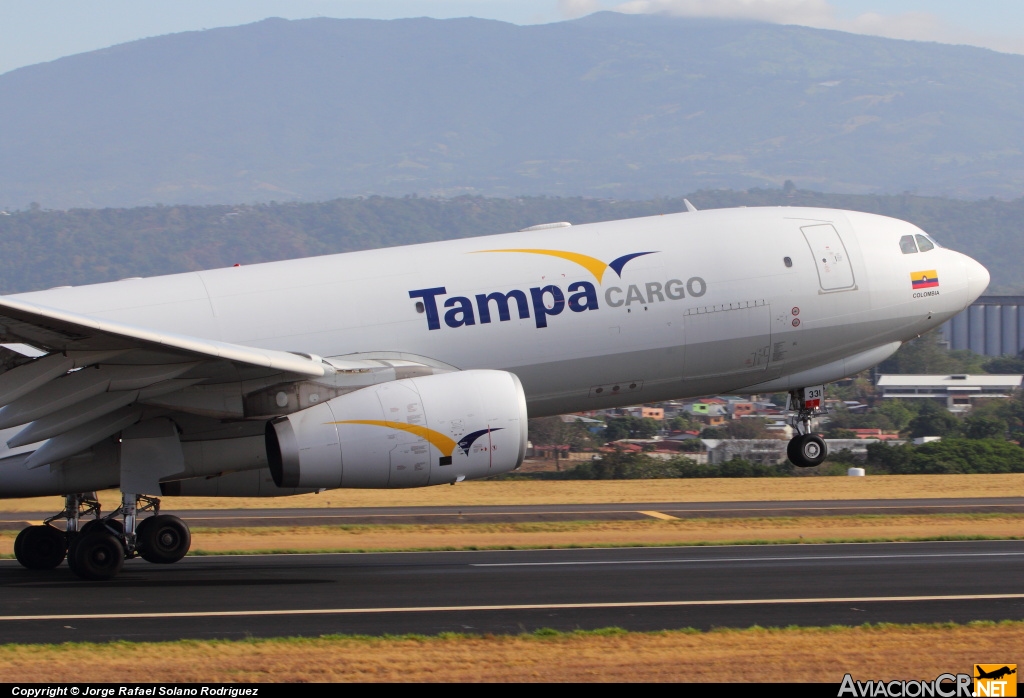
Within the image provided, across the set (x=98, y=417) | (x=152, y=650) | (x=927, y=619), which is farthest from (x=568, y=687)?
(x=98, y=417)

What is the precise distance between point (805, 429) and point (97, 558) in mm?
13220

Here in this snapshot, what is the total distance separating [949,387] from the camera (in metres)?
112

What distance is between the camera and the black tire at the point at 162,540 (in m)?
22.4

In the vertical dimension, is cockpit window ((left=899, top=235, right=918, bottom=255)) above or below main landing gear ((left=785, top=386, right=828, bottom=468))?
above

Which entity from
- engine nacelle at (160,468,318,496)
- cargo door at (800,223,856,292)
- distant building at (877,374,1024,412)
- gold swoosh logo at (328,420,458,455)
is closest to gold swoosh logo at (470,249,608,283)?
cargo door at (800,223,856,292)

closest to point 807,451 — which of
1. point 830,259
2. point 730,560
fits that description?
point 730,560

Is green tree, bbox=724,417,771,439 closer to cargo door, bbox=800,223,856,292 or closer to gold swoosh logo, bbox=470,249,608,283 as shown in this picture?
cargo door, bbox=800,223,856,292

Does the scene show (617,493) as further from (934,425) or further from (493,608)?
(934,425)

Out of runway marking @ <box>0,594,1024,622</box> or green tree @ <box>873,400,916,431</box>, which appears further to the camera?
green tree @ <box>873,400,916,431</box>

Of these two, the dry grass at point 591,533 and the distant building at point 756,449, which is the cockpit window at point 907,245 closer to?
the dry grass at point 591,533

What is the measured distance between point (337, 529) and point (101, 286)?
983 centimetres

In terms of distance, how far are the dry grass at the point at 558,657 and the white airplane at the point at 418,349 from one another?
179 inches

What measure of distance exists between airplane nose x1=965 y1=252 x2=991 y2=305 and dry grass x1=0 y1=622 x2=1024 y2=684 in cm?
1093

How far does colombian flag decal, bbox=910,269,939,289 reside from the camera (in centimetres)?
2386
